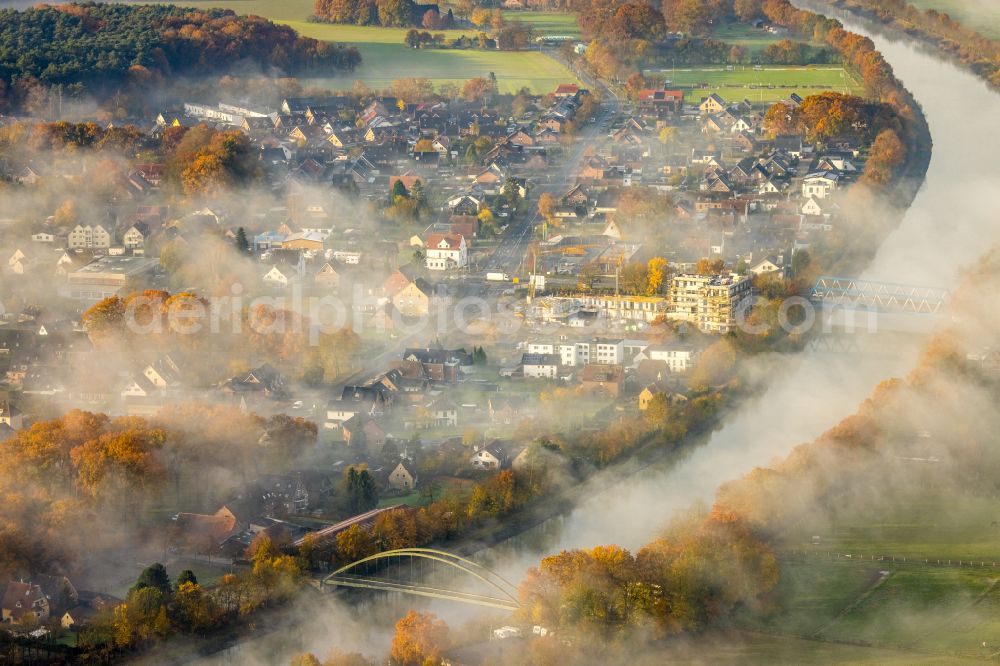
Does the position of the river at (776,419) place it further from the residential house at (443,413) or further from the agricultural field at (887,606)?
the residential house at (443,413)

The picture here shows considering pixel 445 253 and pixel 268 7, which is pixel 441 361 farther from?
pixel 268 7

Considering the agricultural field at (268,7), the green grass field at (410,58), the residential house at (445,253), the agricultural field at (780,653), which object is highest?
the agricultural field at (780,653)

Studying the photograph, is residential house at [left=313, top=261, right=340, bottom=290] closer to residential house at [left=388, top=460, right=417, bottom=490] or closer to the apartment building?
the apartment building

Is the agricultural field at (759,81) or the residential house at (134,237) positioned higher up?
the agricultural field at (759,81)

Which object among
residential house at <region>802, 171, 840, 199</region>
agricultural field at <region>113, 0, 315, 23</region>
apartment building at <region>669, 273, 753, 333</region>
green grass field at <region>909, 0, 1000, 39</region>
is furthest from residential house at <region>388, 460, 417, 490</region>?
green grass field at <region>909, 0, 1000, 39</region>

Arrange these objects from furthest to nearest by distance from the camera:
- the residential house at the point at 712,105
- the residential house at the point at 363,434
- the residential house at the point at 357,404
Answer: the residential house at the point at 712,105 < the residential house at the point at 357,404 < the residential house at the point at 363,434

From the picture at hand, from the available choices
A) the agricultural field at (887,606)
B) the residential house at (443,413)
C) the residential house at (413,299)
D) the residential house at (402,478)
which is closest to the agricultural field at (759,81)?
the residential house at (413,299)

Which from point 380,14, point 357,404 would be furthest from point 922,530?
point 380,14
